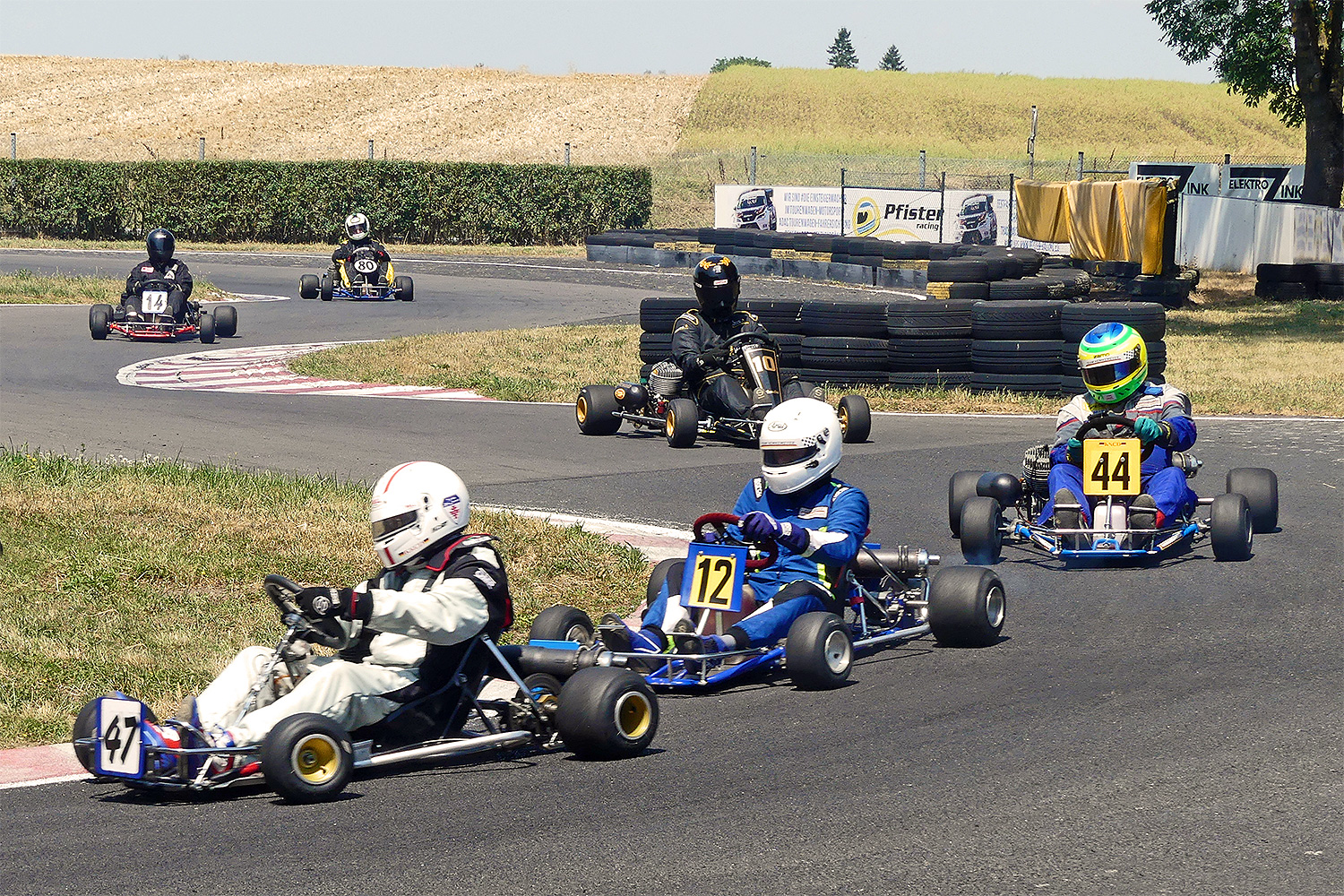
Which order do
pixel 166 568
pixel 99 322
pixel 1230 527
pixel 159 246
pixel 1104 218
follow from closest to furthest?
pixel 166 568 < pixel 1230 527 < pixel 99 322 < pixel 159 246 < pixel 1104 218

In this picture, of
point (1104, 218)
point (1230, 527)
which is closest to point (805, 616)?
point (1230, 527)

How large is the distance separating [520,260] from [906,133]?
3753cm

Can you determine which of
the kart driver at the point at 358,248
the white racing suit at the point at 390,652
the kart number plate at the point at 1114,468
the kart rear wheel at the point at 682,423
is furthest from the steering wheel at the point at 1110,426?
the kart driver at the point at 358,248

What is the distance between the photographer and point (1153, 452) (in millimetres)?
→ 9406

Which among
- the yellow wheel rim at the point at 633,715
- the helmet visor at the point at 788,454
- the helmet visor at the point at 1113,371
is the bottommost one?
the yellow wheel rim at the point at 633,715

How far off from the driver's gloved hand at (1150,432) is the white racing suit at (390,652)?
15.5 ft

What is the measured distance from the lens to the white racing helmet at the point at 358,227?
2656 cm

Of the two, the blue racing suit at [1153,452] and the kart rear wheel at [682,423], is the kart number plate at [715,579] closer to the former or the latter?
the blue racing suit at [1153,452]

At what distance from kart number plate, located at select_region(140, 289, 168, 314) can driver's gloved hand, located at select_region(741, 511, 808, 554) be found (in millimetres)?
16141

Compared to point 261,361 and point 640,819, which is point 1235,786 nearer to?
point 640,819

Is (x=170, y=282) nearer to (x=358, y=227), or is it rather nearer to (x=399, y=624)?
(x=358, y=227)

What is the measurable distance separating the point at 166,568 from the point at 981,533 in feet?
14.1

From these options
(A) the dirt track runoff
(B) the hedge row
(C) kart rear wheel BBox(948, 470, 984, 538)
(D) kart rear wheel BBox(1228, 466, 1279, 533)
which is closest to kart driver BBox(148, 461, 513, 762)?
(C) kart rear wheel BBox(948, 470, 984, 538)

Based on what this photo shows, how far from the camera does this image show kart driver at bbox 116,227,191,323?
837 inches
